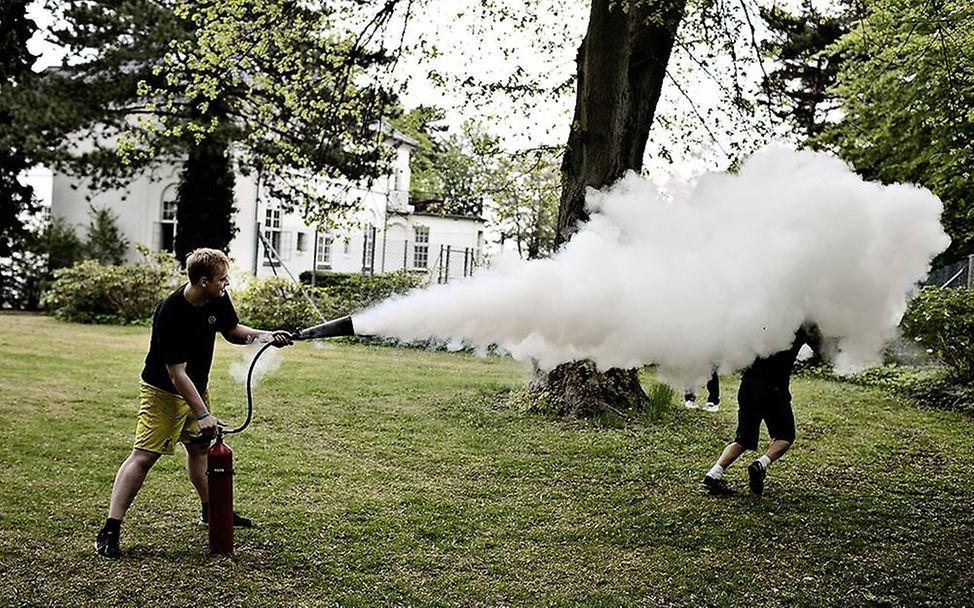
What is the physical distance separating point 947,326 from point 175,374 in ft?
41.6

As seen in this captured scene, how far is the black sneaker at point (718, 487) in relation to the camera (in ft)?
27.5

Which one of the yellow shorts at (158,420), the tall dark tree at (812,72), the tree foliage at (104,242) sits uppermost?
the tall dark tree at (812,72)

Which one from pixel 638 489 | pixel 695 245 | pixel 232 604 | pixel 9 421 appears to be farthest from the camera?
pixel 9 421

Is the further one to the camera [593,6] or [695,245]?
[593,6]

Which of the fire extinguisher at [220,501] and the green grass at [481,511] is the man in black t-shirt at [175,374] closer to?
the fire extinguisher at [220,501]

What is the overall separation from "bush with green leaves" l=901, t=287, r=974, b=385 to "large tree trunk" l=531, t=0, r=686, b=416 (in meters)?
5.04

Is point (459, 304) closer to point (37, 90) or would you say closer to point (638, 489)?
point (638, 489)

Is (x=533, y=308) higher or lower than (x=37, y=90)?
lower

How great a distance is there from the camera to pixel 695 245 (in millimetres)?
7180

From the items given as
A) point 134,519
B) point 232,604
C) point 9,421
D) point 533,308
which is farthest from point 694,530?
point 9,421

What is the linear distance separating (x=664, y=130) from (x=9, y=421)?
10.2 meters

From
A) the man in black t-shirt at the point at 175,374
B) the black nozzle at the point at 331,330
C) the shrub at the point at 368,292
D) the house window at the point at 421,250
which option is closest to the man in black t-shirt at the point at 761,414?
the black nozzle at the point at 331,330

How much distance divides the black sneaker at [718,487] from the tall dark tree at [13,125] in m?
22.9

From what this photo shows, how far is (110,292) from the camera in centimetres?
2542
